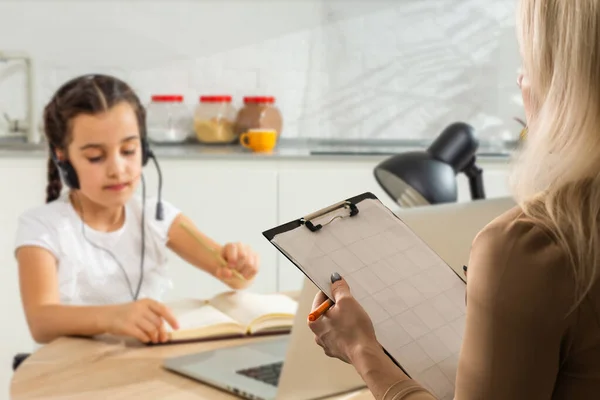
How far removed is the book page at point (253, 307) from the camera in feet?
5.77

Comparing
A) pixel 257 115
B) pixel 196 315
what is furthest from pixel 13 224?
pixel 196 315

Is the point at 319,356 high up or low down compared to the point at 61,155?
down

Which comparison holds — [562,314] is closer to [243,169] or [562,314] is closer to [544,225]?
[544,225]

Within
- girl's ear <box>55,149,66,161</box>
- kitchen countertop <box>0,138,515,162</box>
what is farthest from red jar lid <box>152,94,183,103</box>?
girl's ear <box>55,149,66,161</box>

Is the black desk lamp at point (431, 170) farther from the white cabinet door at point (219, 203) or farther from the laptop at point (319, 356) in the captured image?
the white cabinet door at point (219, 203)

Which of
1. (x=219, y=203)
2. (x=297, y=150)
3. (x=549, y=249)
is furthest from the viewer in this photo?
(x=297, y=150)

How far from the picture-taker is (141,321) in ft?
5.35

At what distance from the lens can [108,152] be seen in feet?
6.55

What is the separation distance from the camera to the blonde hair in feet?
2.59

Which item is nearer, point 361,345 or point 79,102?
point 361,345

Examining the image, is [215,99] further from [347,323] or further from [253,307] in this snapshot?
[347,323]

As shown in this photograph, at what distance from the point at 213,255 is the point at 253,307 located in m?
0.38

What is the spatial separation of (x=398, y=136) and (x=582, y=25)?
2949 millimetres

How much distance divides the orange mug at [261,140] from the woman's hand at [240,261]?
134 centimetres
